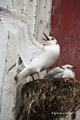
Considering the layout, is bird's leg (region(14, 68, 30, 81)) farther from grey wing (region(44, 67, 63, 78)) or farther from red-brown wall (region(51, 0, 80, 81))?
red-brown wall (region(51, 0, 80, 81))

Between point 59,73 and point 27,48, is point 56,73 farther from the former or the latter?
point 27,48

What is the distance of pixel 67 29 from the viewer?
4.61 meters

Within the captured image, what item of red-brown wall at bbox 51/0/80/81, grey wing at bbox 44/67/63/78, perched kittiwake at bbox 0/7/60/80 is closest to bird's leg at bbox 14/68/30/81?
perched kittiwake at bbox 0/7/60/80

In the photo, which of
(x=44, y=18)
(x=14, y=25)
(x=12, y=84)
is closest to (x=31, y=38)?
(x=14, y=25)

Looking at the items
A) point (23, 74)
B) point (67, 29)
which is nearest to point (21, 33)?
point (23, 74)

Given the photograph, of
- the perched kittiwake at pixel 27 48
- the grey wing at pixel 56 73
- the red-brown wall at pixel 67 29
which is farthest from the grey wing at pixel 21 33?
the red-brown wall at pixel 67 29

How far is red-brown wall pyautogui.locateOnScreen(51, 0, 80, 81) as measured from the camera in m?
4.45

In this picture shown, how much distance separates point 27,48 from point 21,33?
0.60ft

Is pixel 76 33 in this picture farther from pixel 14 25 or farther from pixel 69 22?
pixel 14 25

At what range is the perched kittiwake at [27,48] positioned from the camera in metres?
3.64

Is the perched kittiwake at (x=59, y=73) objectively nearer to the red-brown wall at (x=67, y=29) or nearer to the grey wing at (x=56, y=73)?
the grey wing at (x=56, y=73)

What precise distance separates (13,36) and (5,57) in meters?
0.27

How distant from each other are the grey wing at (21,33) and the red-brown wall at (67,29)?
0.72 meters

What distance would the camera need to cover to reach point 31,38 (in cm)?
371
